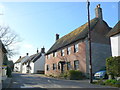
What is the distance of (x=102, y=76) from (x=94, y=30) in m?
8.07

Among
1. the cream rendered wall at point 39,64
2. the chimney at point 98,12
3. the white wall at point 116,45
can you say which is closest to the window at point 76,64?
the white wall at point 116,45

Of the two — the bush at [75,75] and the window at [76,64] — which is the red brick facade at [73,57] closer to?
the window at [76,64]

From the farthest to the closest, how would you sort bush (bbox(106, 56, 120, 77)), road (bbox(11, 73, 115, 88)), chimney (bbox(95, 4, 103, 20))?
1. chimney (bbox(95, 4, 103, 20))
2. bush (bbox(106, 56, 120, 77))
3. road (bbox(11, 73, 115, 88))

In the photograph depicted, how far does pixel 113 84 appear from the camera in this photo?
1212 centimetres

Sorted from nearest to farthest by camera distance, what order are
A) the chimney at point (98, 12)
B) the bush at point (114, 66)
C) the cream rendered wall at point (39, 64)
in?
the bush at point (114, 66) → the chimney at point (98, 12) → the cream rendered wall at point (39, 64)

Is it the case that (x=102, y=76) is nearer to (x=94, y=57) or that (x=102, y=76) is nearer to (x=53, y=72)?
(x=94, y=57)

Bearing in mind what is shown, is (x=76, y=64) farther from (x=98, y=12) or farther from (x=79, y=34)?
(x=98, y=12)

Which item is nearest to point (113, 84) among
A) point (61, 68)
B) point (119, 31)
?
point (119, 31)

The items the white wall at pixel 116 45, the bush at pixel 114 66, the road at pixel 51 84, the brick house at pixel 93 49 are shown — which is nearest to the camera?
the road at pixel 51 84

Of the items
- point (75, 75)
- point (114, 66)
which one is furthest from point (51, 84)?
point (75, 75)

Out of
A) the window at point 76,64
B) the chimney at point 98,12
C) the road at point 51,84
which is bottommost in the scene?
the road at point 51,84

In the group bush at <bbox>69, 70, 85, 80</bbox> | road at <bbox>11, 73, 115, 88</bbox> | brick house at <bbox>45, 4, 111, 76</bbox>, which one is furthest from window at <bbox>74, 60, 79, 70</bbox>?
road at <bbox>11, 73, 115, 88</bbox>

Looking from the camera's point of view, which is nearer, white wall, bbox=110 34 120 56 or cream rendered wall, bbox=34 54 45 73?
white wall, bbox=110 34 120 56

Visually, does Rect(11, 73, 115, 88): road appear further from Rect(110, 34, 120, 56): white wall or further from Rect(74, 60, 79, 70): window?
Rect(74, 60, 79, 70): window
